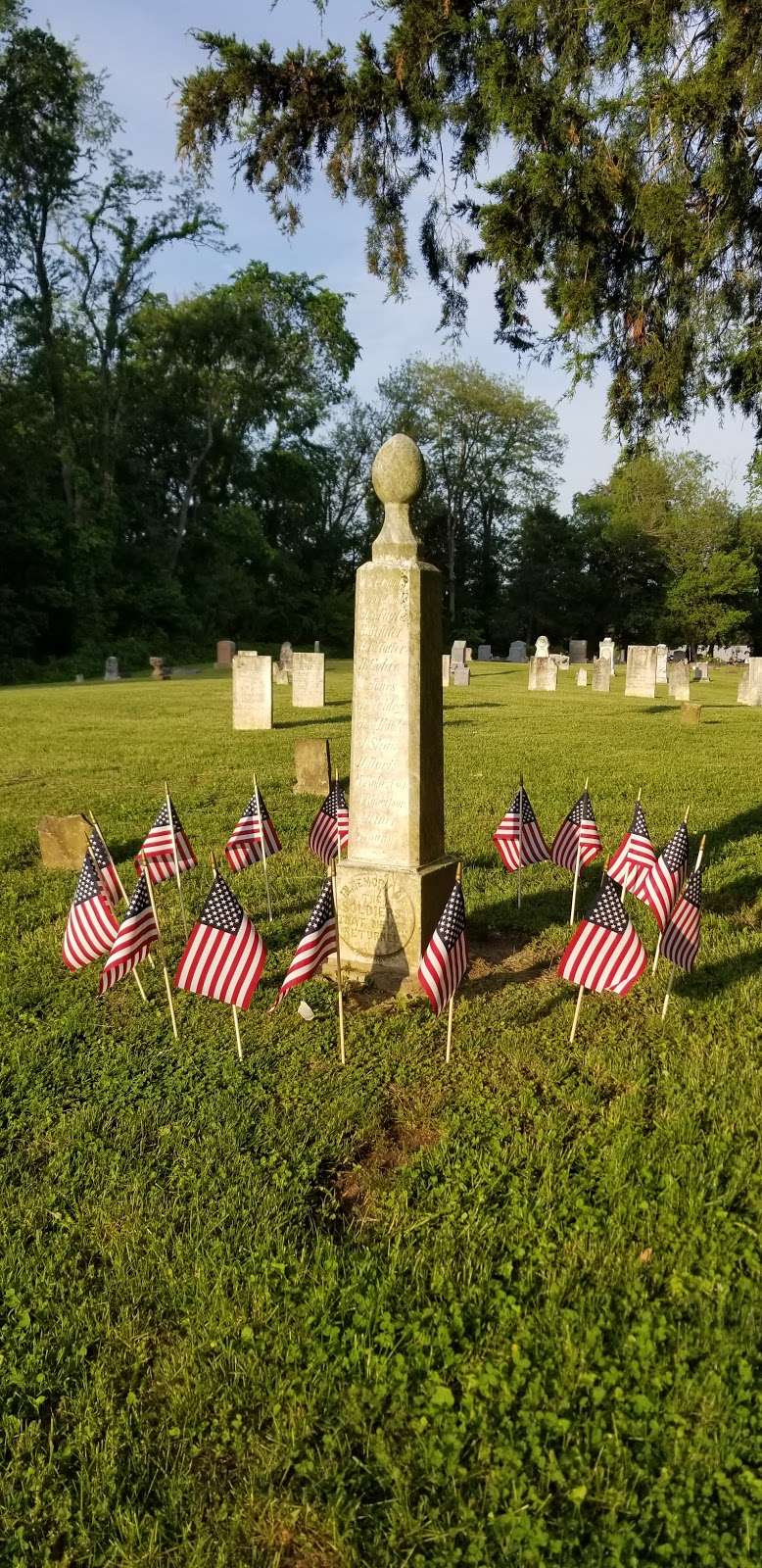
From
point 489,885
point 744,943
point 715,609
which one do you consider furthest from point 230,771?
point 715,609

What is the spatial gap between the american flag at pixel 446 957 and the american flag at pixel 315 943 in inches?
19.1

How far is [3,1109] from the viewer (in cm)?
396

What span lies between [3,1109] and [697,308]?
26.6ft

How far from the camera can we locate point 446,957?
13.9 feet

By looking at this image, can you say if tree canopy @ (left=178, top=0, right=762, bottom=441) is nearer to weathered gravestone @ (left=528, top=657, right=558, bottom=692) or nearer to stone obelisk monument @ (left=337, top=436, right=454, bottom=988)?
stone obelisk monument @ (left=337, top=436, right=454, bottom=988)

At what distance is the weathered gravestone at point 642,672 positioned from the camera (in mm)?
24000

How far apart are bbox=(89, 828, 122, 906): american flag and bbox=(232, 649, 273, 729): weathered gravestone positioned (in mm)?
11153

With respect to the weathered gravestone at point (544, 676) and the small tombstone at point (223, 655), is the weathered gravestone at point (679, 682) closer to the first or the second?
the weathered gravestone at point (544, 676)

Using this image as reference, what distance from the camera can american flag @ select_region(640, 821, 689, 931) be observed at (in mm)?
4969

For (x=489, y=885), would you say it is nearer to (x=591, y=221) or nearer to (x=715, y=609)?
(x=591, y=221)

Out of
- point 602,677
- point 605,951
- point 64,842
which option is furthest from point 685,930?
point 602,677

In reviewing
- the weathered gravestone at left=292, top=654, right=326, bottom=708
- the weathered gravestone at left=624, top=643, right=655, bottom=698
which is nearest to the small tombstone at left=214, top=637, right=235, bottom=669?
the weathered gravestone at left=292, top=654, right=326, bottom=708

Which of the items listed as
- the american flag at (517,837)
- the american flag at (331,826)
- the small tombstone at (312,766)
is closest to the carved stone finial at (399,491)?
the american flag at (331,826)

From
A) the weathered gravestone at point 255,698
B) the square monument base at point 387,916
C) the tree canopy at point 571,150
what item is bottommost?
the square monument base at point 387,916
